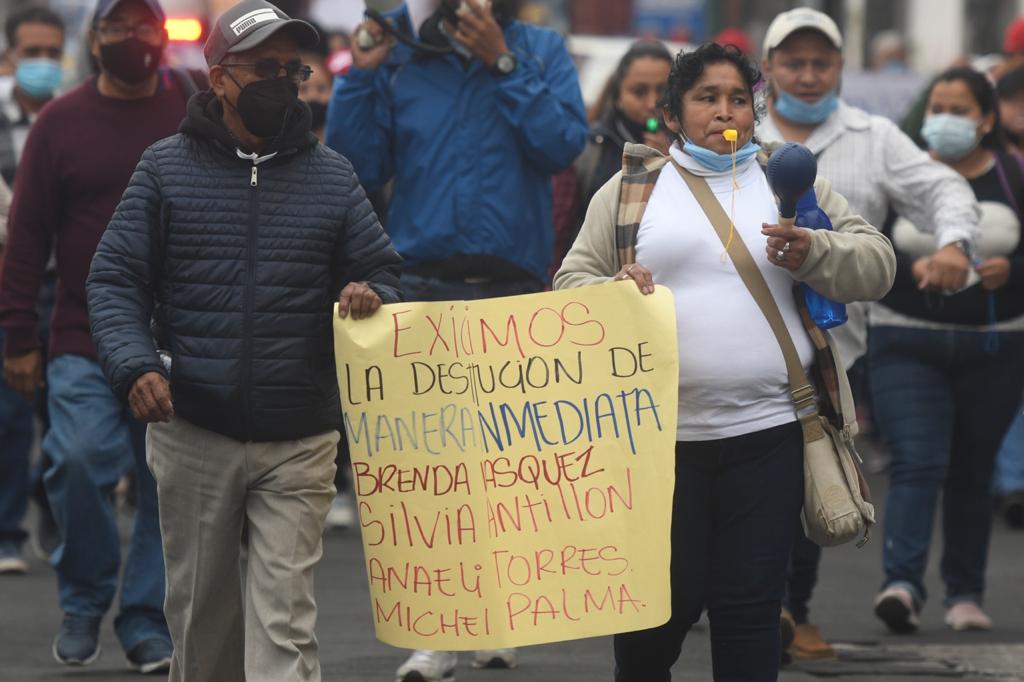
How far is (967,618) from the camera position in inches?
334

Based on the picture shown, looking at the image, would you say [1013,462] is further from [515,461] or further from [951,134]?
[515,461]

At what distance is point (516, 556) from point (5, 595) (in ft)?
13.3

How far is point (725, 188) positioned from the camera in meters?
5.69

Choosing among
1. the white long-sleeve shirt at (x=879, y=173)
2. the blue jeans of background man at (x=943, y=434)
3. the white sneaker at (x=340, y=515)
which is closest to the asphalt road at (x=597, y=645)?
the blue jeans of background man at (x=943, y=434)

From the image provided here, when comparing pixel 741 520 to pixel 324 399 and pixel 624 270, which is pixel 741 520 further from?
pixel 324 399

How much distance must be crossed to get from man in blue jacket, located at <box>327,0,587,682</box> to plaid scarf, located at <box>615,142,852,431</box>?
1.50 m

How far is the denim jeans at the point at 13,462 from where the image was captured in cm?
988

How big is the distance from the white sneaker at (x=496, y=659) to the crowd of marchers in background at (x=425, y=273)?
0.35m

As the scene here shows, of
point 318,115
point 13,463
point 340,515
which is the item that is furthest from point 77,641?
point 318,115

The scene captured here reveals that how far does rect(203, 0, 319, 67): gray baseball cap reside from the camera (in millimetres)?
5797

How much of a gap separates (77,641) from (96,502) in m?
0.47

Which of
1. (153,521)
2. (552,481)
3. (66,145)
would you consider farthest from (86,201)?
(552,481)

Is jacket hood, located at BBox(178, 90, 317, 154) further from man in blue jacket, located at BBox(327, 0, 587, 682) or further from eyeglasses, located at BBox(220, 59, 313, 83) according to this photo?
man in blue jacket, located at BBox(327, 0, 587, 682)

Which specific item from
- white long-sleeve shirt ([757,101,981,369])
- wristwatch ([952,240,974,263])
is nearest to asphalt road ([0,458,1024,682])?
white long-sleeve shirt ([757,101,981,369])
